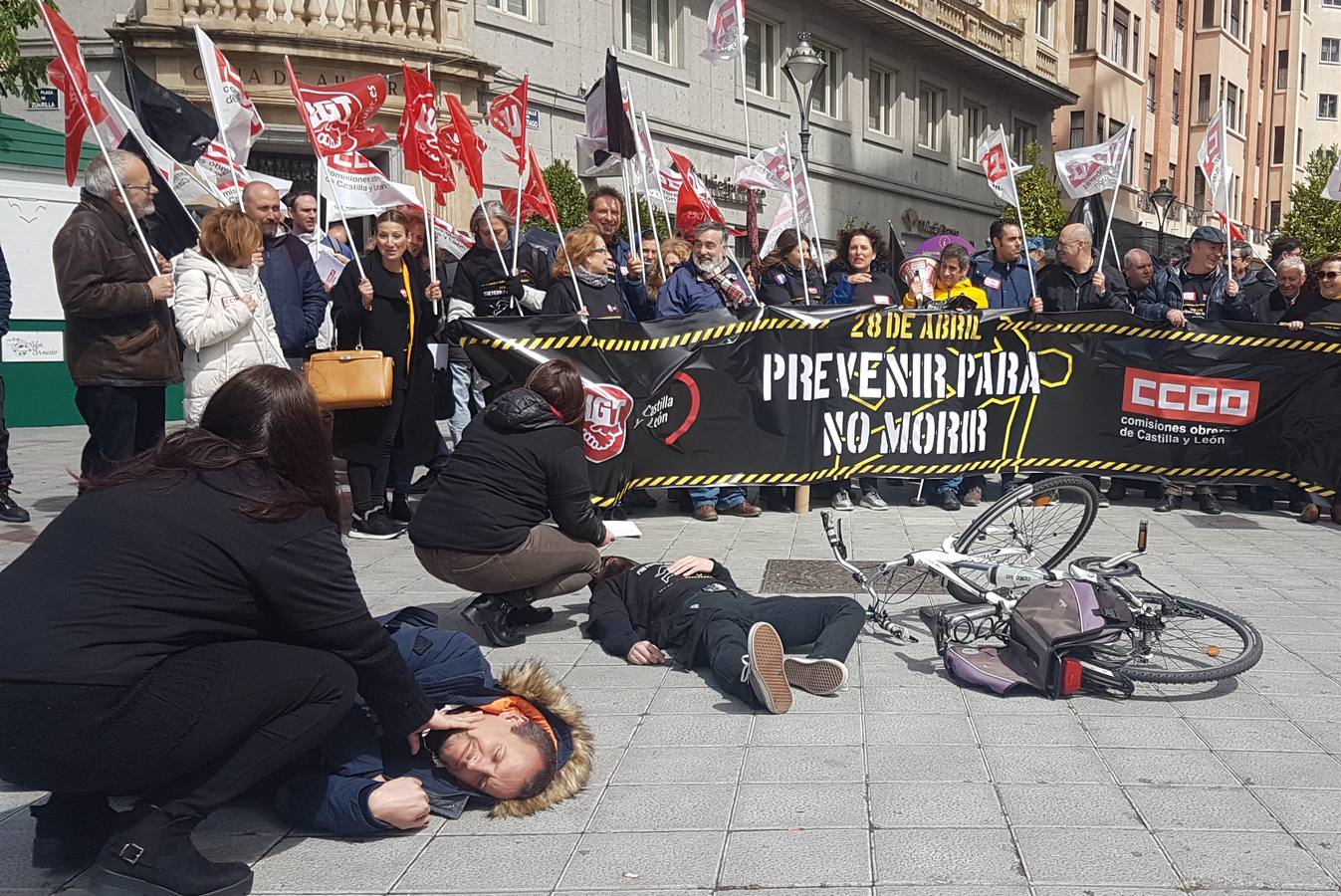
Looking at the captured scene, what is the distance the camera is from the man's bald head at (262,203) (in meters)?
8.31

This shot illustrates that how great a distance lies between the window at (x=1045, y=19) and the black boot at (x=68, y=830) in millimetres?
40105

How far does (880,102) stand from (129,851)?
29788 mm

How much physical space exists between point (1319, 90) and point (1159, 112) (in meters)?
25.6

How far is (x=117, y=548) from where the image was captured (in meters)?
3.02

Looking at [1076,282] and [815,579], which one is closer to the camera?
[815,579]

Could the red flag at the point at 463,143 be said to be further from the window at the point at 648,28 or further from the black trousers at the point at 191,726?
the window at the point at 648,28

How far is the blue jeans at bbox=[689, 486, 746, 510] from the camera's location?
9078 mm

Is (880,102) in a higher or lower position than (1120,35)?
lower

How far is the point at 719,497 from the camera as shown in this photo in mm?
9305

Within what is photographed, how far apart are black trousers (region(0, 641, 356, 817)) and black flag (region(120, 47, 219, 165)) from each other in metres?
7.33

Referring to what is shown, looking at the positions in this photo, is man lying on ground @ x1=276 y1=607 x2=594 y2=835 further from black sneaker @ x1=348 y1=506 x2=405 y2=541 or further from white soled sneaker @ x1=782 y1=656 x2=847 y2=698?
black sneaker @ x1=348 y1=506 x2=405 y2=541

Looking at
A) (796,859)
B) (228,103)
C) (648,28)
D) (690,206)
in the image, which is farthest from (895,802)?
(648,28)

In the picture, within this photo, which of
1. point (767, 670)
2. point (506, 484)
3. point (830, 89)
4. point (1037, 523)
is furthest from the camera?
point (830, 89)

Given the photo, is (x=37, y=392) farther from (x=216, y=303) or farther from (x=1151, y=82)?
(x=1151, y=82)
